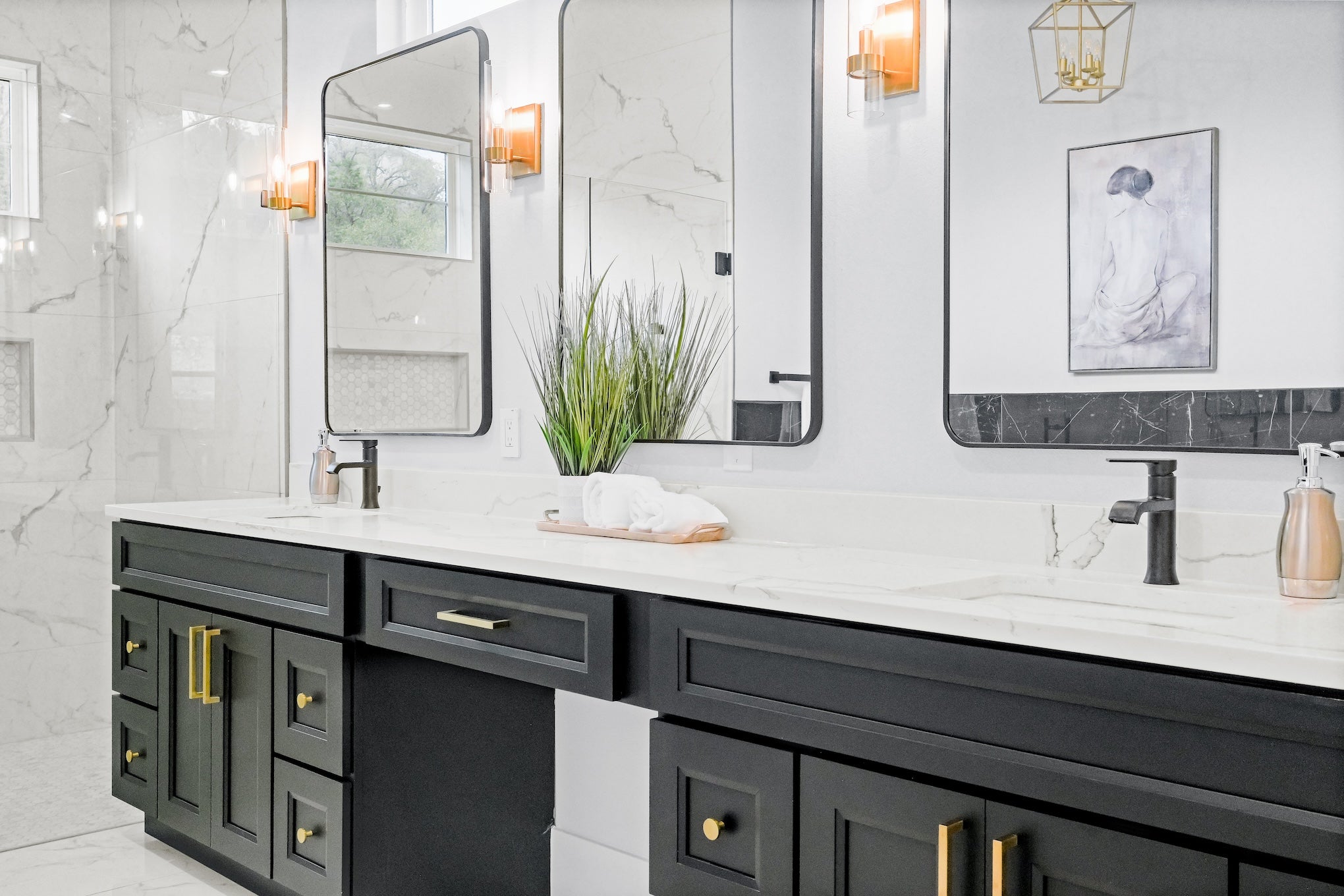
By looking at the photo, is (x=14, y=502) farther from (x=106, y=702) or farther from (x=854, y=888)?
(x=854, y=888)

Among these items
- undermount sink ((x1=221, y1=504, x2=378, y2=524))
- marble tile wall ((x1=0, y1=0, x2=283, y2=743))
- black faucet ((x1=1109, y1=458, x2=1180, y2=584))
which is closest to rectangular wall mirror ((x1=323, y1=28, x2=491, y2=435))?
undermount sink ((x1=221, y1=504, x2=378, y2=524))

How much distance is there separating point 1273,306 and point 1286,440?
18cm

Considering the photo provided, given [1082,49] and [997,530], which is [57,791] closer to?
[997,530]

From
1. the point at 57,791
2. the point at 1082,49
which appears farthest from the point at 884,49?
the point at 57,791

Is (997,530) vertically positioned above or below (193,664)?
above

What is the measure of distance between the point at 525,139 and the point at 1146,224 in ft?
4.88

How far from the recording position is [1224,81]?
5.18 feet

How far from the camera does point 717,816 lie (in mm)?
1527

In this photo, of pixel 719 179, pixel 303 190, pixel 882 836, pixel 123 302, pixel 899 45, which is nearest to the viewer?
pixel 882 836

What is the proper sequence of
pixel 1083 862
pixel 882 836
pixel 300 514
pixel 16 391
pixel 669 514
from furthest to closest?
pixel 16 391, pixel 300 514, pixel 669 514, pixel 882 836, pixel 1083 862

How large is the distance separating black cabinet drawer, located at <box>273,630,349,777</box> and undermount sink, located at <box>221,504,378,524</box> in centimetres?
31

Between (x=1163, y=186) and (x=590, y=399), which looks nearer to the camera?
(x=1163, y=186)

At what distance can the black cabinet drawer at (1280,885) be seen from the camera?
3.38ft

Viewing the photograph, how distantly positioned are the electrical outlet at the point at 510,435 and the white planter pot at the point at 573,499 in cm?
41
